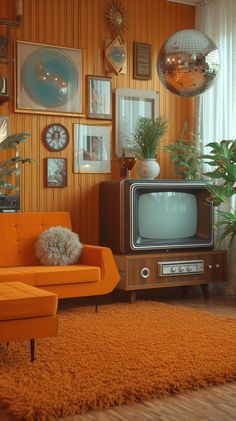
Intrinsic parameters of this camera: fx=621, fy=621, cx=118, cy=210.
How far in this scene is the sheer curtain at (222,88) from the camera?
5.67 m

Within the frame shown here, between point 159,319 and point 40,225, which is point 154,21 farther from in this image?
point 159,319

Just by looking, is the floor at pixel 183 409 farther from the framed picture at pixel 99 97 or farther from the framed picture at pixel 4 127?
the framed picture at pixel 99 97

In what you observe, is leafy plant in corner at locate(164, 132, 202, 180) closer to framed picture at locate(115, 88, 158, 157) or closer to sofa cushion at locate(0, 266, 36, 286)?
framed picture at locate(115, 88, 158, 157)

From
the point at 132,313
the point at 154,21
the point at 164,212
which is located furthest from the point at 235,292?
the point at 154,21

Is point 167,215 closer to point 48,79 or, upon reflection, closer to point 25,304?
point 48,79

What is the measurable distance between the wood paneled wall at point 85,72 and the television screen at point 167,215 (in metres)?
0.61

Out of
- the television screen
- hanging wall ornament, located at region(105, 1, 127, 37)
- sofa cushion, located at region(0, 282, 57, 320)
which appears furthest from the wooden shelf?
hanging wall ornament, located at region(105, 1, 127, 37)

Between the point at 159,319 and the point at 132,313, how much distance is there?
1.05 ft

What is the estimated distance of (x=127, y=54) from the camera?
592 cm

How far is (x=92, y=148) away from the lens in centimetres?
572

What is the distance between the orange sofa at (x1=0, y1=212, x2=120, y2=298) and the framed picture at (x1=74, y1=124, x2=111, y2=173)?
24.9 inches

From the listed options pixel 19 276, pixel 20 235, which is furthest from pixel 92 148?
pixel 19 276

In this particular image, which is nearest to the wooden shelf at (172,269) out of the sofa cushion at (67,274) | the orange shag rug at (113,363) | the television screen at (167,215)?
the television screen at (167,215)

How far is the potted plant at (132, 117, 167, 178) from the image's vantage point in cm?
554
